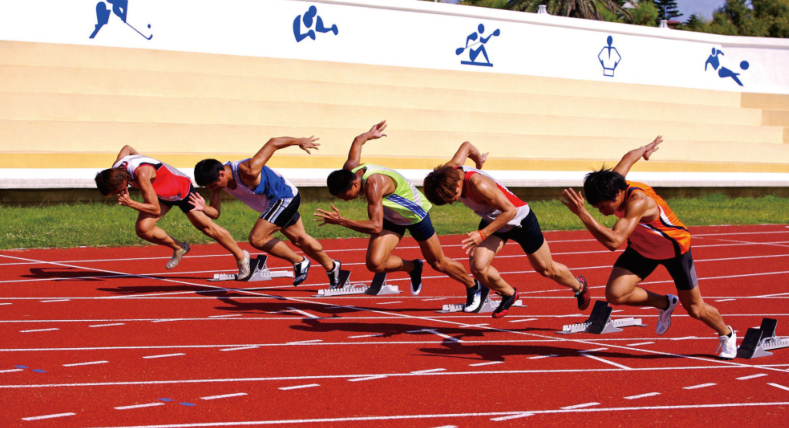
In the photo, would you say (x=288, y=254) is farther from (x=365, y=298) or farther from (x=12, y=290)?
(x=12, y=290)

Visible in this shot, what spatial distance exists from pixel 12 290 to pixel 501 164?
14.8m

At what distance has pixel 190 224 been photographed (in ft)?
47.7

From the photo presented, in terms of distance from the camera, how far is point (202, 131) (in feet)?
62.6

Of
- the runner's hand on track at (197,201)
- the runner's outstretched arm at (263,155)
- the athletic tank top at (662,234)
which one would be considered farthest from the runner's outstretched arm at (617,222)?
the runner's hand on track at (197,201)

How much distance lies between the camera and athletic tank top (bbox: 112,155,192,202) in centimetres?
912

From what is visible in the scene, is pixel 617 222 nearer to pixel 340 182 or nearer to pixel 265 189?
pixel 340 182

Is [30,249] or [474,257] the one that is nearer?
[474,257]

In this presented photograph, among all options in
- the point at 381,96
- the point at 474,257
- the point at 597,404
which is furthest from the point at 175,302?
the point at 381,96

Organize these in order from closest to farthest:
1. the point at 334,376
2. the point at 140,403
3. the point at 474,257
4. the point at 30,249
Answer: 1. the point at 140,403
2. the point at 334,376
3. the point at 474,257
4. the point at 30,249

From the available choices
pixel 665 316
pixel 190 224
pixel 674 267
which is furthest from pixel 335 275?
pixel 190 224

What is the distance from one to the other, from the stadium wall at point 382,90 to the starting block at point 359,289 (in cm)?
949

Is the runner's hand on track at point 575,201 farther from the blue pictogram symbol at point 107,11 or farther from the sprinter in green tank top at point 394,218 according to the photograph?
the blue pictogram symbol at point 107,11

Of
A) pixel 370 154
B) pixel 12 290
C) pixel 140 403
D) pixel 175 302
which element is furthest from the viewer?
pixel 370 154

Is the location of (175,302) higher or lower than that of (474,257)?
lower
